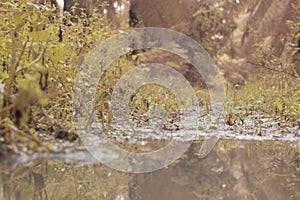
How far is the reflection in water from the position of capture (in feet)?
2.59

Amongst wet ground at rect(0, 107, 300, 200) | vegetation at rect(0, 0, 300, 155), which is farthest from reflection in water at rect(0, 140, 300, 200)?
vegetation at rect(0, 0, 300, 155)

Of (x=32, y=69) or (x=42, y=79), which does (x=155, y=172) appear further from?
(x=42, y=79)

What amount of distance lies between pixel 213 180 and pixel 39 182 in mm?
343

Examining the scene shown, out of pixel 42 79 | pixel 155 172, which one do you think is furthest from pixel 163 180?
pixel 42 79

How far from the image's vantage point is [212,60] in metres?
7.28

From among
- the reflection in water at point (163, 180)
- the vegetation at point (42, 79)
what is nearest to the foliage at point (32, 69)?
the vegetation at point (42, 79)

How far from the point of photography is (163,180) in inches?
35.8

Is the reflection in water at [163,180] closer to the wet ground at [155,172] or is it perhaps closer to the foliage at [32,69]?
the wet ground at [155,172]

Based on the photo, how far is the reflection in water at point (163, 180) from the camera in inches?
31.1

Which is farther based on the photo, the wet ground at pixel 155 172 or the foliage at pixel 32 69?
the foliage at pixel 32 69

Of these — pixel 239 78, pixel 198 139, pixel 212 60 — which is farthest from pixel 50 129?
pixel 239 78

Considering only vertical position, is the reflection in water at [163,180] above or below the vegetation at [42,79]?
below

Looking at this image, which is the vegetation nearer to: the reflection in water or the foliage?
the foliage

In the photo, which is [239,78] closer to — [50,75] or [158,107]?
[158,107]
